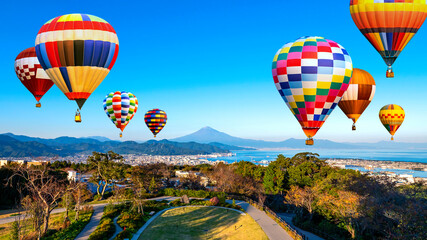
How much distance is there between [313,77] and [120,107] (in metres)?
26.9

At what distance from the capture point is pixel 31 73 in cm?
2819

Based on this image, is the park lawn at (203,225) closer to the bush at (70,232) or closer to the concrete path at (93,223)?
the concrete path at (93,223)

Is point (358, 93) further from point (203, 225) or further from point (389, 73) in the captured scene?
point (203, 225)

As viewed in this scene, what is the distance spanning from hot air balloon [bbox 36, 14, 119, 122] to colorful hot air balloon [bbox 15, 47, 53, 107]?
7.85 m

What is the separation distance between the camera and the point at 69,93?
70.3 feet

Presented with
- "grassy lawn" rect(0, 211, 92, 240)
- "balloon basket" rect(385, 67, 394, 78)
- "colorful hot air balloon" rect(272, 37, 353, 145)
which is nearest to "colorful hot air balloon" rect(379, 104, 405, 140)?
"colorful hot air balloon" rect(272, 37, 353, 145)

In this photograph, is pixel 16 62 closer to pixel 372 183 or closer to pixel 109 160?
pixel 109 160

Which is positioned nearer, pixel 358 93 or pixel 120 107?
pixel 358 93

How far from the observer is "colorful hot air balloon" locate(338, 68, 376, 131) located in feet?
93.7

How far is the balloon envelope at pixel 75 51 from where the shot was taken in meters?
20.7

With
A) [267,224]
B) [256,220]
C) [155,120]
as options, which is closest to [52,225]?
[256,220]

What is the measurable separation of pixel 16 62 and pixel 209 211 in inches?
878

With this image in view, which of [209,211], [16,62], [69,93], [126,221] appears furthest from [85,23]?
[209,211]

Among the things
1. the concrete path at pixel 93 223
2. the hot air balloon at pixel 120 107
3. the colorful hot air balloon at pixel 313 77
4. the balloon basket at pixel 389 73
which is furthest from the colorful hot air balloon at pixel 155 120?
the balloon basket at pixel 389 73
